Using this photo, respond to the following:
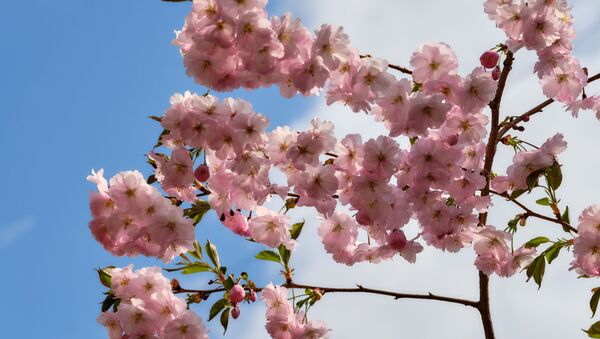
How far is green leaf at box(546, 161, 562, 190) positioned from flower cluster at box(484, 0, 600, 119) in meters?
0.37

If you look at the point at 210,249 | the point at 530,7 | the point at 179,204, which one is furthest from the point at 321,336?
the point at 530,7

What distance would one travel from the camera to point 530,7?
3.06 m

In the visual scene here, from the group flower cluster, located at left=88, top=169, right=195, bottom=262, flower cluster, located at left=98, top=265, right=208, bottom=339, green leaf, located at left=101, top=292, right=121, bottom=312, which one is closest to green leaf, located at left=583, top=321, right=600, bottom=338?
flower cluster, located at left=98, top=265, right=208, bottom=339

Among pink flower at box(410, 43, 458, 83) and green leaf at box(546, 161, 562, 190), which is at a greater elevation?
pink flower at box(410, 43, 458, 83)

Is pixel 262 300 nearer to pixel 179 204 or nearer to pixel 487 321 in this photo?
pixel 179 204

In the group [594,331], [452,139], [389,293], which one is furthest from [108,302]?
[594,331]

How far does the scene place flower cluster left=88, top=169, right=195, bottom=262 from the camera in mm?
2855

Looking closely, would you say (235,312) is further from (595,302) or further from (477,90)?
(595,302)

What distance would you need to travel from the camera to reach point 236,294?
3.09 metres

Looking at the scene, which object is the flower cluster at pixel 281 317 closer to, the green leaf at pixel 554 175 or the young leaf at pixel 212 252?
the young leaf at pixel 212 252

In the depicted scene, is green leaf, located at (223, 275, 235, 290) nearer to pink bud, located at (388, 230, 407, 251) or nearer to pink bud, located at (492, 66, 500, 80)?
pink bud, located at (388, 230, 407, 251)

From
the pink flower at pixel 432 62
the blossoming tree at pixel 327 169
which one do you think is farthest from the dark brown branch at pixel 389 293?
the pink flower at pixel 432 62

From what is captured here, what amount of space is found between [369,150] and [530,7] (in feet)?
2.92

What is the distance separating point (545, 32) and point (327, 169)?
1017 millimetres
